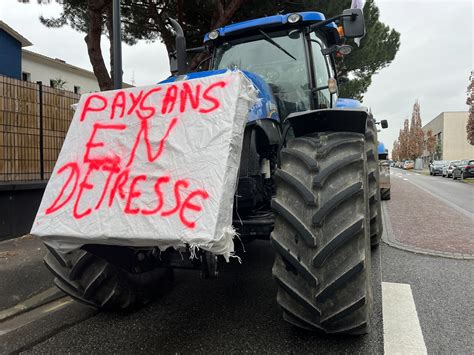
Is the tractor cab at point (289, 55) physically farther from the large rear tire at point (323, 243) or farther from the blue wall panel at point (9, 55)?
the blue wall panel at point (9, 55)

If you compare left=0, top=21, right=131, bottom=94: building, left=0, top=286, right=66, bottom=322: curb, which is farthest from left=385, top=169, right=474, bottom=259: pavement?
left=0, top=21, right=131, bottom=94: building

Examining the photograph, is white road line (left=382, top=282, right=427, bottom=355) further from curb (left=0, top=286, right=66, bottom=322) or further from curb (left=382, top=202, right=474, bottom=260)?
curb (left=0, top=286, right=66, bottom=322)

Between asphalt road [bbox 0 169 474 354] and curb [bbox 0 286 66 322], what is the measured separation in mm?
131

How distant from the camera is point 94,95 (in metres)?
2.59

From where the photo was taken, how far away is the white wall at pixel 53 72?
79.9 feet

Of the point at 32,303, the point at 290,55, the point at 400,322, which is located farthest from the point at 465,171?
the point at 32,303

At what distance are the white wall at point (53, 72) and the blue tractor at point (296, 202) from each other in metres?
23.2

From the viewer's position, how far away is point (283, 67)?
12.1ft

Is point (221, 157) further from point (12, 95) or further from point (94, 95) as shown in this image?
point (12, 95)

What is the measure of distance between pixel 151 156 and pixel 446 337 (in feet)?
8.32

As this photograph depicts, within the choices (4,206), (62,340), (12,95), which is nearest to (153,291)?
(62,340)

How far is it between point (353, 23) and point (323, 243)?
7.56ft

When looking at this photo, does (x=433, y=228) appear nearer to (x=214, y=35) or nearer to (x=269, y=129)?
(x=269, y=129)

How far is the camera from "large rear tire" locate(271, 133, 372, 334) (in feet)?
7.17
